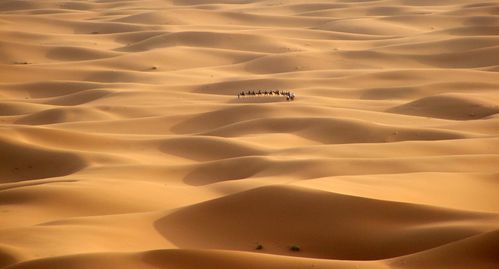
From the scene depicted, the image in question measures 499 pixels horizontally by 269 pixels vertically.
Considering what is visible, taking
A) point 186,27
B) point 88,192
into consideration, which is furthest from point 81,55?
point 88,192

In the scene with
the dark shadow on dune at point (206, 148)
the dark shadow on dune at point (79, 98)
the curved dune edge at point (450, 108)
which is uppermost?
the curved dune edge at point (450, 108)

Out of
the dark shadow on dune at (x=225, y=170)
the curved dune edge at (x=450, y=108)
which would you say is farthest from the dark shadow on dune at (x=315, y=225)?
the curved dune edge at (x=450, y=108)

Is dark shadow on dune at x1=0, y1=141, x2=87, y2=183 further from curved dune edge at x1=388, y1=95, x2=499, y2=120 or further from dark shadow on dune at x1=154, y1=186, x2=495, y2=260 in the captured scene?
curved dune edge at x1=388, y1=95, x2=499, y2=120

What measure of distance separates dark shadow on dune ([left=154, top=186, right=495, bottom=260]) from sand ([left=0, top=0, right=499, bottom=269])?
17 mm

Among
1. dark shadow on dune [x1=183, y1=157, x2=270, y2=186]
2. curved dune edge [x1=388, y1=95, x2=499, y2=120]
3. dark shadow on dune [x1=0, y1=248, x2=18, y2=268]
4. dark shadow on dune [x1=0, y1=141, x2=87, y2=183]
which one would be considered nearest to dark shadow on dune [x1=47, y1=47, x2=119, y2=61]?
curved dune edge [x1=388, y1=95, x2=499, y2=120]

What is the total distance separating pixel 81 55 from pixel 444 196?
53.3 feet

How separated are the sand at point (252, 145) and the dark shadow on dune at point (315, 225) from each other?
2cm

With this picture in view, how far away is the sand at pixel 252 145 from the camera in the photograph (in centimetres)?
634

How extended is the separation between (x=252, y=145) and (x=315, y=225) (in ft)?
14.7

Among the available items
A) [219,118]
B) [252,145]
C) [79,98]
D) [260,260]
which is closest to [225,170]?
[252,145]

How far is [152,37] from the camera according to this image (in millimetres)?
24281

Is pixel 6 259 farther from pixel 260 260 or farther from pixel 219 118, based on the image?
pixel 219 118

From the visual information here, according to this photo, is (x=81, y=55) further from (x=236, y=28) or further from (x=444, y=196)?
(x=444, y=196)

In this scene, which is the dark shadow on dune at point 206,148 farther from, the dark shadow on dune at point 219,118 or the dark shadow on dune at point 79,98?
the dark shadow on dune at point 79,98
